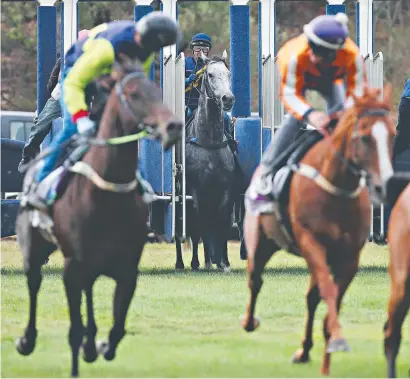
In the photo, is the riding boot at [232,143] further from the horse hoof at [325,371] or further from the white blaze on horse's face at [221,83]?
the horse hoof at [325,371]

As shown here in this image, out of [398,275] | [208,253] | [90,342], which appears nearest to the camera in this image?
[398,275]

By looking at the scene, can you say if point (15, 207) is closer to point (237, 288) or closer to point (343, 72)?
point (237, 288)

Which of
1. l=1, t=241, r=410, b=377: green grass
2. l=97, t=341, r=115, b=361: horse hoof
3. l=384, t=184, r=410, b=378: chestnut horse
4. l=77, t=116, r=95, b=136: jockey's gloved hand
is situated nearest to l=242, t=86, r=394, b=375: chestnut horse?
l=384, t=184, r=410, b=378: chestnut horse

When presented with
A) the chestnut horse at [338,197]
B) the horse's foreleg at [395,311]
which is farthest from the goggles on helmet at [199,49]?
the horse's foreleg at [395,311]

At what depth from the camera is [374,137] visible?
8.52 metres

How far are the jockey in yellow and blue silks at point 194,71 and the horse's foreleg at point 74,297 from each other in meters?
6.83

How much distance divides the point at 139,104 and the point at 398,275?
158 centimetres

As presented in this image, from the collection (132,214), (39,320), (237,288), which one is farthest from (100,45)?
(237,288)

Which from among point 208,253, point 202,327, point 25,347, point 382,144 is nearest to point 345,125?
point 382,144

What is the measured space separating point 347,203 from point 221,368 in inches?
43.8

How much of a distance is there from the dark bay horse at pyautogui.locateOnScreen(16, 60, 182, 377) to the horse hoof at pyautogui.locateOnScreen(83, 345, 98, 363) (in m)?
0.19

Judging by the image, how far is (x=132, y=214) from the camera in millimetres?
8859

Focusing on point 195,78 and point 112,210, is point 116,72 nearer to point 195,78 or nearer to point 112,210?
point 112,210

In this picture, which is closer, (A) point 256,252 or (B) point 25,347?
(B) point 25,347
